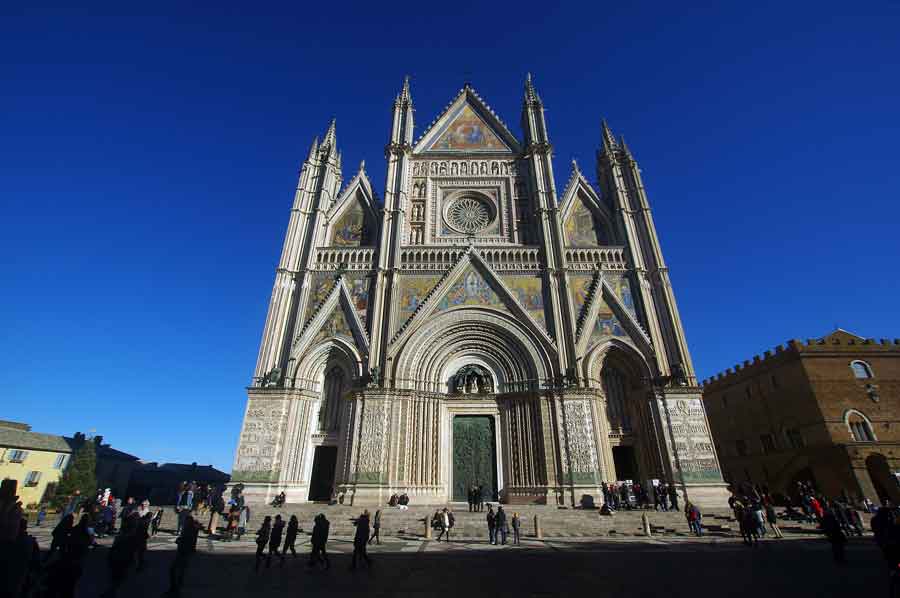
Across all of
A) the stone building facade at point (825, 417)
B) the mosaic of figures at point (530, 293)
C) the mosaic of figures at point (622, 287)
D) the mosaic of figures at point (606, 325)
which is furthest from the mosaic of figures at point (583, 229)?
the stone building facade at point (825, 417)

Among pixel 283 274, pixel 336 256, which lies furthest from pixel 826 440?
pixel 283 274

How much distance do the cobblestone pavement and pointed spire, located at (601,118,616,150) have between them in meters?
21.9

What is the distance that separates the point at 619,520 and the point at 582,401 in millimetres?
5283

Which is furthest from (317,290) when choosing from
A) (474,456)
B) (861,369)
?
(861,369)

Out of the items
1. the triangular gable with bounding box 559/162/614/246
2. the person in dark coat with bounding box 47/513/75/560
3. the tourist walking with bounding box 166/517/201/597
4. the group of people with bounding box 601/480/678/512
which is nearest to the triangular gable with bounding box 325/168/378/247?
the triangular gable with bounding box 559/162/614/246

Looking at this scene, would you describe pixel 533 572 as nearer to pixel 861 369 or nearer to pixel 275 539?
pixel 275 539

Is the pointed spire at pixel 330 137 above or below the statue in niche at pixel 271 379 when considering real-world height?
above

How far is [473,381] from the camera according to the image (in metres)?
21.0

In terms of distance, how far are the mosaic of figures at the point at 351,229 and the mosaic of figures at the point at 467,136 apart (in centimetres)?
678

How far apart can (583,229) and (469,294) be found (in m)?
8.12

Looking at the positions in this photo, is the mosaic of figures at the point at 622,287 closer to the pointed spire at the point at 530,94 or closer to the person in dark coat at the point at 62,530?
the pointed spire at the point at 530,94

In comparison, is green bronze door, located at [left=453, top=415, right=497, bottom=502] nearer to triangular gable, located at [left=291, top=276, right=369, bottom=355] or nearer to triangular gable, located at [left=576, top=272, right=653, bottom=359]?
triangular gable, located at [left=576, top=272, right=653, bottom=359]

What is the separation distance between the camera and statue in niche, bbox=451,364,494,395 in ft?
68.3

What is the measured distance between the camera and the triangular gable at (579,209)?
24062 millimetres
